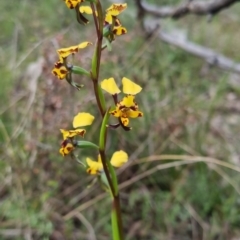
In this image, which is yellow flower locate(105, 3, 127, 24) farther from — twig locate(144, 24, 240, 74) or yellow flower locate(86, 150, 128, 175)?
twig locate(144, 24, 240, 74)

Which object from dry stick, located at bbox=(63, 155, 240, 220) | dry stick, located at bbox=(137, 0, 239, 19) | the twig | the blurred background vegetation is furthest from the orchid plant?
the twig

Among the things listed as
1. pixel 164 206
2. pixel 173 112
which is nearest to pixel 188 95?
pixel 173 112

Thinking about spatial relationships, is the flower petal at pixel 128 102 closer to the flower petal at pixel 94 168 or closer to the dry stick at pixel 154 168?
the flower petal at pixel 94 168

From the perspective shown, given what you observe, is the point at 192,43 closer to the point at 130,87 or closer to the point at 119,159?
the point at 119,159

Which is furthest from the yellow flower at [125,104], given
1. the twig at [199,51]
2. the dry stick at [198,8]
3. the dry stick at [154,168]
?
the twig at [199,51]

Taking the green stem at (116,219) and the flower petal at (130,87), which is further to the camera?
the green stem at (116,219)

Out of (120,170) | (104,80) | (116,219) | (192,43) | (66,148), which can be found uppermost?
(104,80)

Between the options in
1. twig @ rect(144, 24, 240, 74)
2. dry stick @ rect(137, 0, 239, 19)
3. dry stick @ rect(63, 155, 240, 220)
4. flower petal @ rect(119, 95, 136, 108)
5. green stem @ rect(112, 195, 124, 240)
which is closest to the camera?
→ flower petal @ rect(119, 95, 136, 108)

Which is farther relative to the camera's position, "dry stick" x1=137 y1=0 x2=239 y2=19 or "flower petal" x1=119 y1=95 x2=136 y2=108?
"dry stick" x1=137 y1=0 x2=239 y2=19

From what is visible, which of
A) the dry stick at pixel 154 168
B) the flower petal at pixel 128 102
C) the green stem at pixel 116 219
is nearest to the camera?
the flower petal at pixel 128 102

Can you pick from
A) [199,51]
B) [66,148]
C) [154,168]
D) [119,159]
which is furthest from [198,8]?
[66,148]

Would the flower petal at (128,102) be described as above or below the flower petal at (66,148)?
above

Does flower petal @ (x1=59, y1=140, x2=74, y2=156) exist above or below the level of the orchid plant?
below
